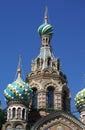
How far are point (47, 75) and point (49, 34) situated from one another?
Result: 479cm

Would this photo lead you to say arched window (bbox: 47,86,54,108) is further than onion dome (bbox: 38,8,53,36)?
No

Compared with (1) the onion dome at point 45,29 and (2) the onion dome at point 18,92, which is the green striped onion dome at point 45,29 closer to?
(1) the onion dome at point 45,29

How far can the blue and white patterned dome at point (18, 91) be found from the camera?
122ft

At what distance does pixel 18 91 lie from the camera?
37250 mm

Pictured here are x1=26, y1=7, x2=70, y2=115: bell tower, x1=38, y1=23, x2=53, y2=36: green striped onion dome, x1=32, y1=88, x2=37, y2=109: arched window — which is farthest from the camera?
x1=38, y1=23, x2=53, y2=36: green striped onion dome

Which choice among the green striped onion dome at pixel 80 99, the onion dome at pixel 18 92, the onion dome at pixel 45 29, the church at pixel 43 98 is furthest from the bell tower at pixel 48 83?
the onion dome at pixel 18 92

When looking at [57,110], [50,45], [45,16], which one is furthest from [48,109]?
[45,16]

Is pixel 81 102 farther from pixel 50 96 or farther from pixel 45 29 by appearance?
pixel 45 29

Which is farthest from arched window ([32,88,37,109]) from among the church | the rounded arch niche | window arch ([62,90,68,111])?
window arch ([62,90,68,111])

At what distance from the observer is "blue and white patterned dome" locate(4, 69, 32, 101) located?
3722cm

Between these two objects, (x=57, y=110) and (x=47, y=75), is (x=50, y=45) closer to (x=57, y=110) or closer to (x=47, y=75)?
(x=47, y=75)

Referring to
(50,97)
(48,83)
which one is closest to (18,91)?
(50,97)

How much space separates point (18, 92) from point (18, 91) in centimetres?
8

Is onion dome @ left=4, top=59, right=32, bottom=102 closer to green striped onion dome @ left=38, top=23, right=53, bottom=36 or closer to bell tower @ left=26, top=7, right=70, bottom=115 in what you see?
bell tower @ left=26, top=7, right=70, bottom=115
